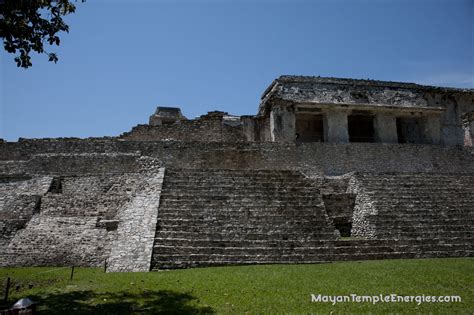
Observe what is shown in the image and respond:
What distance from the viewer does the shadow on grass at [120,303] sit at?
5132 mm

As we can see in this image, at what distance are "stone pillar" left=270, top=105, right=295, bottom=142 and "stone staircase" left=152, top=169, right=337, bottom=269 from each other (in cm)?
529

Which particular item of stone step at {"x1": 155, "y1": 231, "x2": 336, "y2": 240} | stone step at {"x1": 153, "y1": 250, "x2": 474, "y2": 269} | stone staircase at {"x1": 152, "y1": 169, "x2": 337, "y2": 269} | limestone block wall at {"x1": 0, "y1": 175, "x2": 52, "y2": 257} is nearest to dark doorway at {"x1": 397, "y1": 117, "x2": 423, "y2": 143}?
stone staircase at {"x1": 152, "y1": 169, "x2": 337, "y2": 269}

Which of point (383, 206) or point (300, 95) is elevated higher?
point (300, 95)

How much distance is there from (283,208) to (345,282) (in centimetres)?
481

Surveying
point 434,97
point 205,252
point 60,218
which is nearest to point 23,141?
point 60,218

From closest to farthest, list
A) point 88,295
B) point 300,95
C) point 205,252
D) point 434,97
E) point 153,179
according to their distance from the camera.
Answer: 1. point 88,295
2. point 205,252
3. point 153,179
4. point 300,95
5. point 434,97

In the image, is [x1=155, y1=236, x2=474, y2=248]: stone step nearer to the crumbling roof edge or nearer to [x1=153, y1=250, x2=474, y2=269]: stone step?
[x1=153, y1=250, x2=474, y2=269]: stone step

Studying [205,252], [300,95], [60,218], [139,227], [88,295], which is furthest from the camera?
[300,95]

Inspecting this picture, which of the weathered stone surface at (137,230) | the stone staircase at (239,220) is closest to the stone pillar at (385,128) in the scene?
the stone staircase at (239,220)

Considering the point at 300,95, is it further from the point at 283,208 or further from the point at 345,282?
the point at 345,282

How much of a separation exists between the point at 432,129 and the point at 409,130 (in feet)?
4.30

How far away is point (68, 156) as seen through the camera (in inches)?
608

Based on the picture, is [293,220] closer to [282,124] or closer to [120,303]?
[120,303]

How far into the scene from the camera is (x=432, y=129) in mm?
20953
